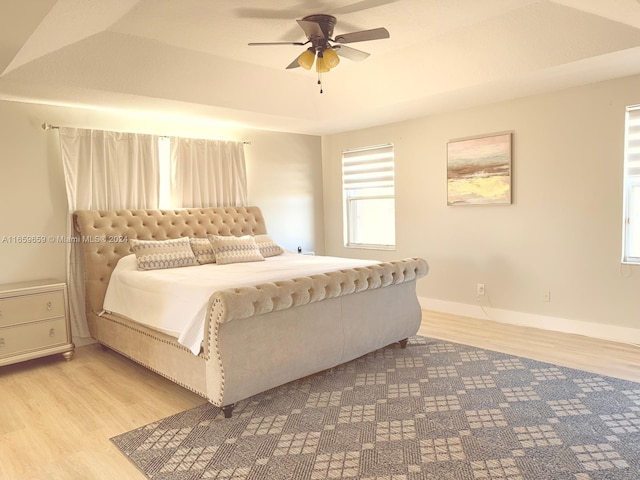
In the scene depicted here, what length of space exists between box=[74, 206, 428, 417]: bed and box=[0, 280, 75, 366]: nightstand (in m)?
0.30

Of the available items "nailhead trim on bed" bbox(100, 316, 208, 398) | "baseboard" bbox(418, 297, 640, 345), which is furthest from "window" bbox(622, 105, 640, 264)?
"nailhead trim on bed" bbox(100, 316, 208, 398)

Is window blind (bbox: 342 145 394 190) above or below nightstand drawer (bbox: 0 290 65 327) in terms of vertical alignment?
above

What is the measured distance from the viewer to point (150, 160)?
15.3 ft

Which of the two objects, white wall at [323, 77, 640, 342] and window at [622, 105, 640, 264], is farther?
white wall at [323, 77, 640, 342]

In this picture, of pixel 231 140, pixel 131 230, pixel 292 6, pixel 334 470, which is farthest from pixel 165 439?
pixel 231 140

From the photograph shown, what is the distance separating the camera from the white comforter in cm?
293

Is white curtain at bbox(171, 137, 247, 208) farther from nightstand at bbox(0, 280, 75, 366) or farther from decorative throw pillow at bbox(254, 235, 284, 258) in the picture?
nightstand at bbox(0, 280, 75, 366)

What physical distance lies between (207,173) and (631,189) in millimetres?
4199

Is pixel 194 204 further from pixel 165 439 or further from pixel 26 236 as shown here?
pixel 165 439

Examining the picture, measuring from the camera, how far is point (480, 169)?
15.6 ft

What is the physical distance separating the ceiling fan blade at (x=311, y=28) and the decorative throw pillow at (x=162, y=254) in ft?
7.55

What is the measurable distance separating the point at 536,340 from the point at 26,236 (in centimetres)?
466

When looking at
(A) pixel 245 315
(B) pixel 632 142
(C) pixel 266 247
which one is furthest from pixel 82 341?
(B) pixel 632 142

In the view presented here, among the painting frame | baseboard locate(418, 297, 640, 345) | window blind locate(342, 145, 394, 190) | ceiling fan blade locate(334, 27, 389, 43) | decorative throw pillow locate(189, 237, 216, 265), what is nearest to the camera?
ceiling fan blade locate(334, 27, 389, 43)
